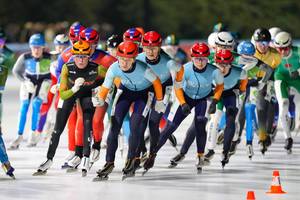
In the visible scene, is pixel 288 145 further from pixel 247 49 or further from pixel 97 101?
pixel 97 101

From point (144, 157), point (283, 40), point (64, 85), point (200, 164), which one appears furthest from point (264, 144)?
point (64, 85)

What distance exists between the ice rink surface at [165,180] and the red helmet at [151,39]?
67.7 inches

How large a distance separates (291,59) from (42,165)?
4959 millimetres

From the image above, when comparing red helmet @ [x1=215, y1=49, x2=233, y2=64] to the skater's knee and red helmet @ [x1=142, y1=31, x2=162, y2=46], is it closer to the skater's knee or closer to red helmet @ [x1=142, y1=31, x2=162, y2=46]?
the skater's knee

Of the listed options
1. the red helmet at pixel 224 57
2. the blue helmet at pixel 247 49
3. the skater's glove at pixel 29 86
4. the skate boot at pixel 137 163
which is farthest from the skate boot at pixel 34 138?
the red helmet at pixel 224 57

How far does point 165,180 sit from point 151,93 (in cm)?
117

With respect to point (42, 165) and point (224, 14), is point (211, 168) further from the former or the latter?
point (224, 14)

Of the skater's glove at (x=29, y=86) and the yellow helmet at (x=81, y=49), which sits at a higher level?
the yellow helmet at (x=81, y=49)

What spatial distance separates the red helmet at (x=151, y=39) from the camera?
14961 millimetres

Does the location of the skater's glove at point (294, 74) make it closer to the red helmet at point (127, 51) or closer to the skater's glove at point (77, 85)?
the red helmet at point (127, 51)

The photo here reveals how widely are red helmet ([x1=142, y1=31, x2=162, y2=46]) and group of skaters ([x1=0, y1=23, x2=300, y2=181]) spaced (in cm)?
1

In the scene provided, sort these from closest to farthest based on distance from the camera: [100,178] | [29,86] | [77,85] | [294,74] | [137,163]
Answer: [100,178]
[77,85]
[137,163]
[294,74]
[29,86]

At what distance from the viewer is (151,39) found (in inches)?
590

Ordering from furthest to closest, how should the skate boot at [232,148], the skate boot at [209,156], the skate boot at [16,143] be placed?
the skate boot at [16,143] < the skate boot at [232,148] < the skate boot at [209,156]
